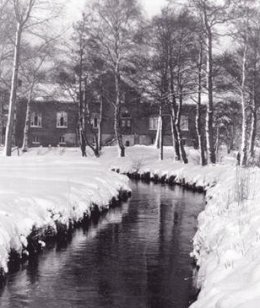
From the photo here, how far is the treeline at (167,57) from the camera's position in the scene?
2967 cm

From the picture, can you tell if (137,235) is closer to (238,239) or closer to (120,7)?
(238,239)

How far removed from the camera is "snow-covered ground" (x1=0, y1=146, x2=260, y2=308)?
22.5 feet

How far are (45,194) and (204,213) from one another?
4510mm

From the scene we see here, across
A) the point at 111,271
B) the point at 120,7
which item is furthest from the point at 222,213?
the point at 120,7

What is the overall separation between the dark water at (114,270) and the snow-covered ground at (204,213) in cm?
62

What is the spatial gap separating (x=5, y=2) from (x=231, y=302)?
997 inches

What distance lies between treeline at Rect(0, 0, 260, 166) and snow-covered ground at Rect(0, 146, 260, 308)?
6875mm

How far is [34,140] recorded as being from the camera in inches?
2603

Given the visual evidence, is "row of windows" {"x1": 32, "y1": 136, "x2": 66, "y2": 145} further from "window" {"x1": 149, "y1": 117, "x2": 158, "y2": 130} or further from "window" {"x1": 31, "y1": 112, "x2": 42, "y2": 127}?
"window" {"x1": 149, "y1": 117, "x2": 158, "y2": 130}

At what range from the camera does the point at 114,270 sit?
1112cm

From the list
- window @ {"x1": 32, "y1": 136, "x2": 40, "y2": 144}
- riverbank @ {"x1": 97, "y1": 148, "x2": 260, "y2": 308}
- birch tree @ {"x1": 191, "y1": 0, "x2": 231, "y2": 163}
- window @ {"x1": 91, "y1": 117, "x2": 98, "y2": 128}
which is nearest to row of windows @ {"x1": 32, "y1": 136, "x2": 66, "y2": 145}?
window @ {"x1": 32, "y1": 136, "x2": 40, "y2": 144}

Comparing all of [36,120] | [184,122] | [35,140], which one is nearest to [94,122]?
[36,120]

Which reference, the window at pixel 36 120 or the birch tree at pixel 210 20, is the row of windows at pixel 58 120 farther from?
the birch tree at pixel 210 20

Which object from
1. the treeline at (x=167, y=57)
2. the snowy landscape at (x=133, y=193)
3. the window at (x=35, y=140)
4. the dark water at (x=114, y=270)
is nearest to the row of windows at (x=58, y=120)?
the window at (x=35, y=140)
